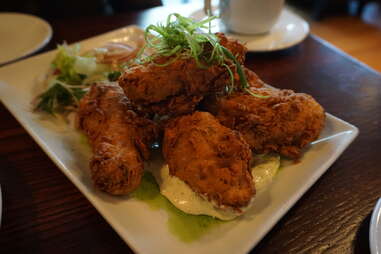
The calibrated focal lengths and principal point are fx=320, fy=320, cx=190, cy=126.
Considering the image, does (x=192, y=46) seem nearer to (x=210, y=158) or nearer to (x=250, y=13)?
(x=210, y=158)

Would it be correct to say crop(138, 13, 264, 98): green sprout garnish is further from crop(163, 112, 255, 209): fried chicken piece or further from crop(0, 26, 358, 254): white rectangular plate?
crop(0, 26, 358, 254): white rectangular plate

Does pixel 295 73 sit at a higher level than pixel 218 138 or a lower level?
lower

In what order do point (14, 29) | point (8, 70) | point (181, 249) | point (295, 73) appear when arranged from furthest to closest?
1. point (14, 29)
2. point (295, 73)
3. point (8, 70)
4. point (181, 249)

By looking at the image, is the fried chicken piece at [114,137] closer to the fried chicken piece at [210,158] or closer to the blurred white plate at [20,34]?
the fried chicken piece at [210,158]

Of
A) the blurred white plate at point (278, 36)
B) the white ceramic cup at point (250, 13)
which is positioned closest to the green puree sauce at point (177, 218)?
the blurred white plate at point (278, 36)

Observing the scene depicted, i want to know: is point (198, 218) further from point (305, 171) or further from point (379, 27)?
point (379, 27)

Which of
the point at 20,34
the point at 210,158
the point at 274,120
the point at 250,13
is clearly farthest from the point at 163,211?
the point at 20,34

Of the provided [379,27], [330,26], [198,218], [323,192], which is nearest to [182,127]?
[198,218]
